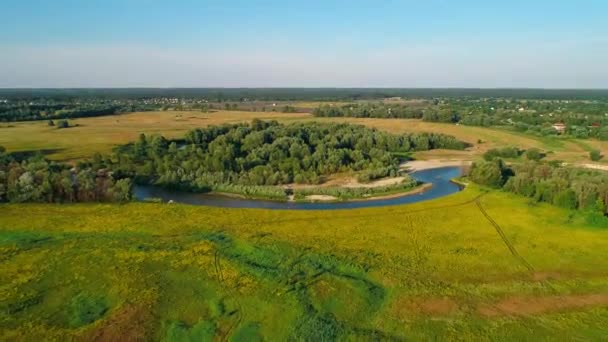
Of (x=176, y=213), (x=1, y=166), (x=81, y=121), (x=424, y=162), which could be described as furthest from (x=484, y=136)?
(x=81, y=121)

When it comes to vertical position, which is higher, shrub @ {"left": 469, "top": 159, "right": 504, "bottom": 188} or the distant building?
the distant building

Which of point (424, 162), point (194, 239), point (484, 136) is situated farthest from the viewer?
point (484, 136)

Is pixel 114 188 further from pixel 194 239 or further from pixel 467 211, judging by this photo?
pixel 467 211

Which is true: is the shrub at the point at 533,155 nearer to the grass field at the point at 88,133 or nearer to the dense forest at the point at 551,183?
the dense forest at the point at 551,183

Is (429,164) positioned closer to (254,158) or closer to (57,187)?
(254,158)

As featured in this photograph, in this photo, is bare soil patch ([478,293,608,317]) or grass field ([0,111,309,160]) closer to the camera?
bare soil patch ([478,293,608,317])

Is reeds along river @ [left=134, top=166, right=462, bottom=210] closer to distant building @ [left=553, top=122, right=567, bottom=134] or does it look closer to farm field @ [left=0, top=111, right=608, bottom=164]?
farm field @ [left=0, top=111, right=608, bottom=164]

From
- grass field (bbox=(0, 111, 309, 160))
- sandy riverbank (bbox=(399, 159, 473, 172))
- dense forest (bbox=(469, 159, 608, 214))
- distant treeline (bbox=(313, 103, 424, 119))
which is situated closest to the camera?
dense forest (bbox=(469, 159, 608, 214))

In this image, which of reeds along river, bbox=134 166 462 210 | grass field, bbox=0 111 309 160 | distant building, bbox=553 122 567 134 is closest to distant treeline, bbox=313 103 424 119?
grass field, bbox=0 111 309 160
